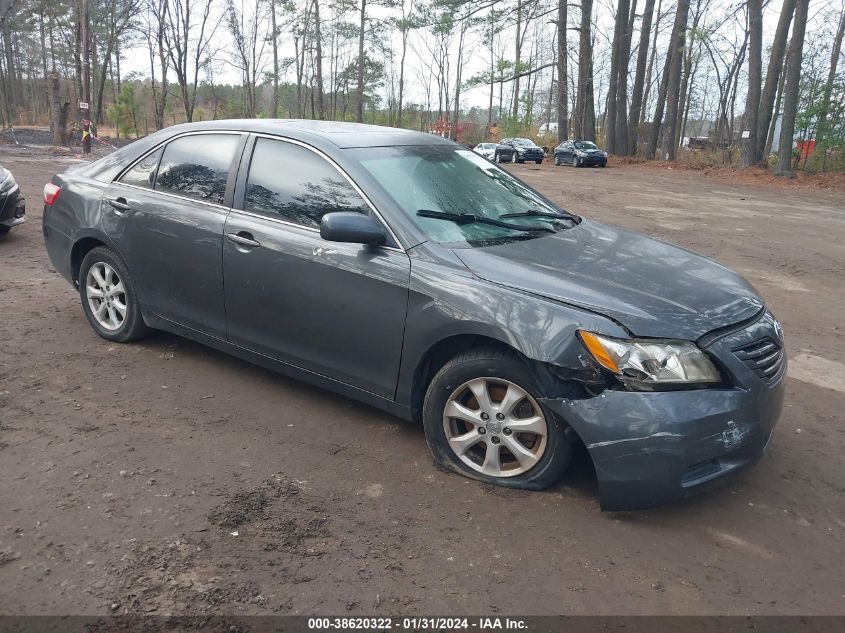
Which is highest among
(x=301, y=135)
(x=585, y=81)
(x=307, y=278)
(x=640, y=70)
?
(x=640, y=70)

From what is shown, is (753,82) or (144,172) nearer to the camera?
(144,172)

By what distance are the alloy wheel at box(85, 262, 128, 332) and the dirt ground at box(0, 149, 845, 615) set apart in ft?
0.79

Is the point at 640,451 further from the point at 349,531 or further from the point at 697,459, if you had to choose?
the point at 349,531

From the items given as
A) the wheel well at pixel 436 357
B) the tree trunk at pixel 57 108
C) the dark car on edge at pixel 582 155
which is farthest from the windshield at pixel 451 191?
the dark car on edge at pixel 582 155

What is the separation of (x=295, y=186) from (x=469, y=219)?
40.1 inches

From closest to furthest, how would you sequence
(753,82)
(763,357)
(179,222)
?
(763,357)
(179,222)
(753,82)

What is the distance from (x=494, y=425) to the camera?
3.27 meters

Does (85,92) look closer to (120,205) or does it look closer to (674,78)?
(120,205)

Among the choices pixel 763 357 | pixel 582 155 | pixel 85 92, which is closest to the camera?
pixel 763 357

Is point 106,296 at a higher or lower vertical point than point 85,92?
lower

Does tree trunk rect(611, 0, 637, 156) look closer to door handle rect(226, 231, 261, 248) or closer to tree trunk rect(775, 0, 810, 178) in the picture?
tree trunk rect(775, 0, 810, 178)

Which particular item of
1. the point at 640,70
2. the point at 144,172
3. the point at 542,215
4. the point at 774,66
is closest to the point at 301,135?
the point at 144,172

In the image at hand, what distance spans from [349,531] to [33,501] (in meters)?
1.40

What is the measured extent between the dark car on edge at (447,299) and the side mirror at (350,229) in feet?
0.03
